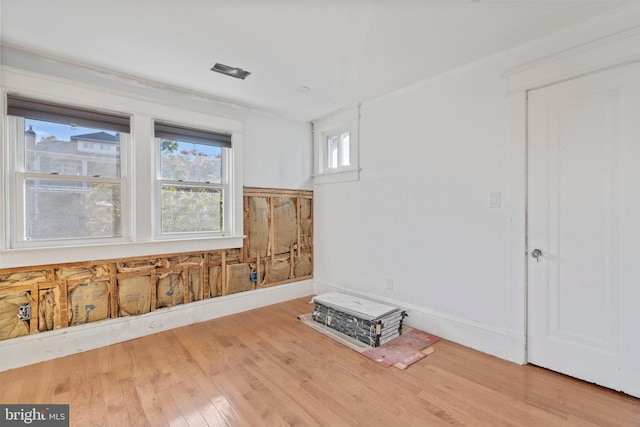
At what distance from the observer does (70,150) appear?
8.45 ft

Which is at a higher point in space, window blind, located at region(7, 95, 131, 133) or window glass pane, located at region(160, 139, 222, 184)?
window blind, located at region(7, 95, 131, 133)

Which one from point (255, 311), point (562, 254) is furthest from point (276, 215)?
point (562, 254)

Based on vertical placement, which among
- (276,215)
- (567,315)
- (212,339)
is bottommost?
(212,339)

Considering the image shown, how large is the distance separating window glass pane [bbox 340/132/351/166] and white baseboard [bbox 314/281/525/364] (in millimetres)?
1838

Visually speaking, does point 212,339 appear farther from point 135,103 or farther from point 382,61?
point 382,61

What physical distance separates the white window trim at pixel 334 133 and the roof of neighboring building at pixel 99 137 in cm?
239

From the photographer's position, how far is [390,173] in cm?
321

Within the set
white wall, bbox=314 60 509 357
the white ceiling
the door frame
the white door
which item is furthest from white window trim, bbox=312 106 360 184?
the white door

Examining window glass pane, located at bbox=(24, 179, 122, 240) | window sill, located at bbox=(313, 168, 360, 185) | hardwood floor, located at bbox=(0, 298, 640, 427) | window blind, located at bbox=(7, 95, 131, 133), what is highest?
window blind, located at bbox=(7, 95, 131, 133)

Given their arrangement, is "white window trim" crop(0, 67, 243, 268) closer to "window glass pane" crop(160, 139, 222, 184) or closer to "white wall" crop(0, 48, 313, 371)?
"white wall" crop(0, 48, 313, 371)

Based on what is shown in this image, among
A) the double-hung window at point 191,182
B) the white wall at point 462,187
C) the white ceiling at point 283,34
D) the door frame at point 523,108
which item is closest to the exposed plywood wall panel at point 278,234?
the double-hung window at point 191,182

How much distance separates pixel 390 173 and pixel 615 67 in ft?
6.02

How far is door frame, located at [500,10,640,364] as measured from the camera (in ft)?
6.62

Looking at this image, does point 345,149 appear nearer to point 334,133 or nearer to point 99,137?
point 334,133
